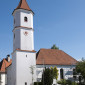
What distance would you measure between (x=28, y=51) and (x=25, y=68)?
3853mm

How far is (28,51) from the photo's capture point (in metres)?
37.8

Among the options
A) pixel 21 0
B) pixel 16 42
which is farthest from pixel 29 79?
pixel 21 0

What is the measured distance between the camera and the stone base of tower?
3588cm

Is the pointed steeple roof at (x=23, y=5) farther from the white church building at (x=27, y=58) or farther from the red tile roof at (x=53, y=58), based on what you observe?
the red tile roof at (x=53, y=58)

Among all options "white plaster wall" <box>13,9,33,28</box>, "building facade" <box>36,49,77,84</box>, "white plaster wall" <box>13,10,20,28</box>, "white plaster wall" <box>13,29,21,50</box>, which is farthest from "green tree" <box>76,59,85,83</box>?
"white plaster wall" <box>13,10,20,28</box>

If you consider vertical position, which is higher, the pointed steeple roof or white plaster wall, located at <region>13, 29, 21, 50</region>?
the pointed steeple roof

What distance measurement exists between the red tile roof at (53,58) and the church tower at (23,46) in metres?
3.73

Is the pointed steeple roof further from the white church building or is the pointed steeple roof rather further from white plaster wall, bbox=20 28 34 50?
white plaster wall, bbox=20 28 34 50

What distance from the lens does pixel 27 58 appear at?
123 ft

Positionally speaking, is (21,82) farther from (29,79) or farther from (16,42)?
(16,42)

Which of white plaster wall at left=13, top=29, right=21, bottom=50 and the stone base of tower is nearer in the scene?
the stone base of tower

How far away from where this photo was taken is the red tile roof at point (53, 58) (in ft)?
135

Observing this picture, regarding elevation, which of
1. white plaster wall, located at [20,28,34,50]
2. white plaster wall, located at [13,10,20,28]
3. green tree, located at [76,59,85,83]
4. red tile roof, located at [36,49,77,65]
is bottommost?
green tree, located at [76,59,85,83]

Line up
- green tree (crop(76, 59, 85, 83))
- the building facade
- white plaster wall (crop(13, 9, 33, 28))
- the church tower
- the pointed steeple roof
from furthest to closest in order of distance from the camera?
1. the building facade
2. the pointed steeple roof
3. white plaster wall (crop(13, 9, 33, 28))
4. green tree (crop(76, 59, 85, 83))
5. the church tower
